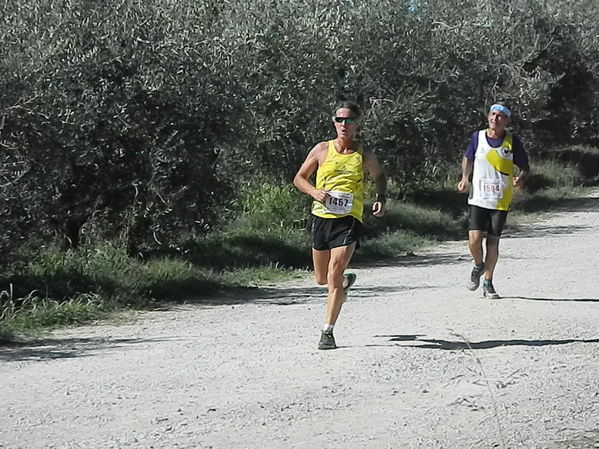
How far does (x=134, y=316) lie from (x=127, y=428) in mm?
5423

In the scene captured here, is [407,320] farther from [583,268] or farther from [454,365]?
[583,268]

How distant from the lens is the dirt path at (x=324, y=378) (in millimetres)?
6535

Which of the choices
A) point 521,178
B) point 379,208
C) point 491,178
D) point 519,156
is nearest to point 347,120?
point 379,208

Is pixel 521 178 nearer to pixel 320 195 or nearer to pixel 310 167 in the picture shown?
pixel 310 167

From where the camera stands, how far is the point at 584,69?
30.0 metres

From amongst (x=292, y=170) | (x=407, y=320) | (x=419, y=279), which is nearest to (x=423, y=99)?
(x=292, y=170)

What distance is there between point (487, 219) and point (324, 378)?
417cm

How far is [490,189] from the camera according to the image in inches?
445

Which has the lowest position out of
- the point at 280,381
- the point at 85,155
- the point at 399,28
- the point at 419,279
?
the point at 419,279

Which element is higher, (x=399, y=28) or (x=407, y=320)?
(x=399, y=28)

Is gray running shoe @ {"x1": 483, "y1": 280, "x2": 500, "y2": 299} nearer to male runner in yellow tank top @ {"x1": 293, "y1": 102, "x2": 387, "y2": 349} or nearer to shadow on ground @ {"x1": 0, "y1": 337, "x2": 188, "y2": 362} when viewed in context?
male runner in yellow tank top @ {"x1": 293, "y1": 102, "x2": 387, "y2": 349}

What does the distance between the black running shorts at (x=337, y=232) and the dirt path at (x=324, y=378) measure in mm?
846

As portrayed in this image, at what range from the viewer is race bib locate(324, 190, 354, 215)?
886 cm

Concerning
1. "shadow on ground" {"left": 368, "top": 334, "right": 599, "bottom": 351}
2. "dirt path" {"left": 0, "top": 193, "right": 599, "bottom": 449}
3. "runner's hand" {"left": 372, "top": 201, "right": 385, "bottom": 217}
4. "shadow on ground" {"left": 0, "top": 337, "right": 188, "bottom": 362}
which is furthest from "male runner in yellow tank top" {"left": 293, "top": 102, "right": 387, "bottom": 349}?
"shadow on ground" {"left": 0, "top": 337, "right": 188, "bottom": 362}
